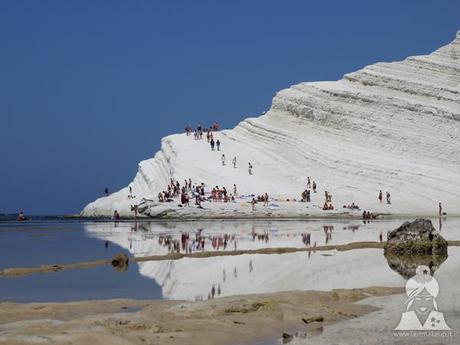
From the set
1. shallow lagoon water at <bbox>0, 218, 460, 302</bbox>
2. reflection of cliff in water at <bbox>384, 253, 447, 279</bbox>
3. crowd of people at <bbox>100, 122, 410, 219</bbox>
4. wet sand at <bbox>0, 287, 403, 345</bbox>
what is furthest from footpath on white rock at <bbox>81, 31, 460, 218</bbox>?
wet sand at <bbox>0, 287, 403, 345</bbox>

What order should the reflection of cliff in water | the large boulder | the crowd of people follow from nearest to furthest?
the reflection of cliff in water
the large boulder
the crowd of people

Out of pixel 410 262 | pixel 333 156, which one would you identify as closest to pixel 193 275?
pixel 410 262

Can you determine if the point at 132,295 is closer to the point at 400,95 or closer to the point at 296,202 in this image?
the point at 296,202

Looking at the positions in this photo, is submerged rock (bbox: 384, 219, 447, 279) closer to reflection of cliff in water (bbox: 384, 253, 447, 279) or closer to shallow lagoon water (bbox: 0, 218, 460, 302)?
reflection of cliff in water (bbox: 384, 253, 447, 279)

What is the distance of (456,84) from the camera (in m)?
52.3

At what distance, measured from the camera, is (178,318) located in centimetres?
851

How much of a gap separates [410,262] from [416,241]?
1.66 m

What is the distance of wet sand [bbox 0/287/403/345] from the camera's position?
720 centimetres

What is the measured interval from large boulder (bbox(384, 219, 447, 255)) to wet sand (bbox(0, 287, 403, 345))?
5822mm

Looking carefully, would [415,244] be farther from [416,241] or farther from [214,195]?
[214,195]

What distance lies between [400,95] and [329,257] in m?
36.8

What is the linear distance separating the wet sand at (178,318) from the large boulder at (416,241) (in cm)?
582

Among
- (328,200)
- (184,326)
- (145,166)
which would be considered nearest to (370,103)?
(328,200)

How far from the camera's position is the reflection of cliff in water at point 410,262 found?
43.9 feet
